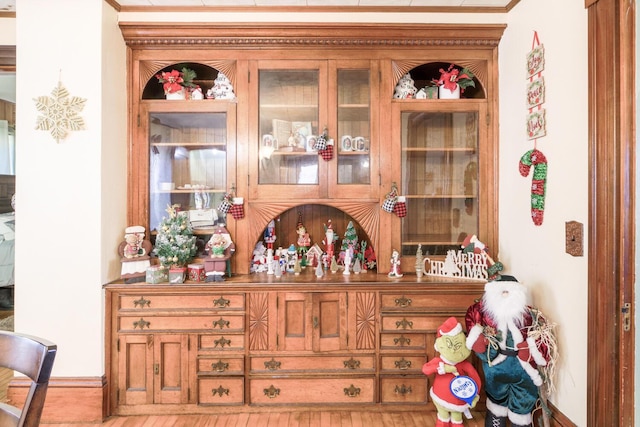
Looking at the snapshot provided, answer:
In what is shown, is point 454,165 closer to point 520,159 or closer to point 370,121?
point 520,159

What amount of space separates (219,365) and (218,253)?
0.70 m

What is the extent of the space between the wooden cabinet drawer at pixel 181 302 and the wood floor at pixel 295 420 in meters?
0.67

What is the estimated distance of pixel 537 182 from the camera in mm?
2053

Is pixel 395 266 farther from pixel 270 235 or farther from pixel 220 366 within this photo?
pixel 220 366

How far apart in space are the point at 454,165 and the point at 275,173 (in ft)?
4.16

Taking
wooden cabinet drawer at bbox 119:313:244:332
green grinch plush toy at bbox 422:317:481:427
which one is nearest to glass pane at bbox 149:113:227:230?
wooden cabinet drawer at bbox 119:313:244:332

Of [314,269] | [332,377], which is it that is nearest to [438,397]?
[332,377]

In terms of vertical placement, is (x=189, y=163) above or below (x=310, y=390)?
above

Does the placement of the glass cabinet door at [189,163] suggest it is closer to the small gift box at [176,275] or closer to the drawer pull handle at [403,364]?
the small gift box at [176,275]

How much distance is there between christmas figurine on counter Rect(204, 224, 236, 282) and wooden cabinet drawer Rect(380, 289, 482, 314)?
1.05 meters

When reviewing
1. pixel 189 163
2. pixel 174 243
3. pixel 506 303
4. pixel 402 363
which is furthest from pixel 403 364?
pixel 189 163

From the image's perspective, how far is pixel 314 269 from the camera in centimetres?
267

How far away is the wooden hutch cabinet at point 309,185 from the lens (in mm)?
2301

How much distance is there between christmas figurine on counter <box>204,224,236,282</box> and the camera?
2387 millimetres
